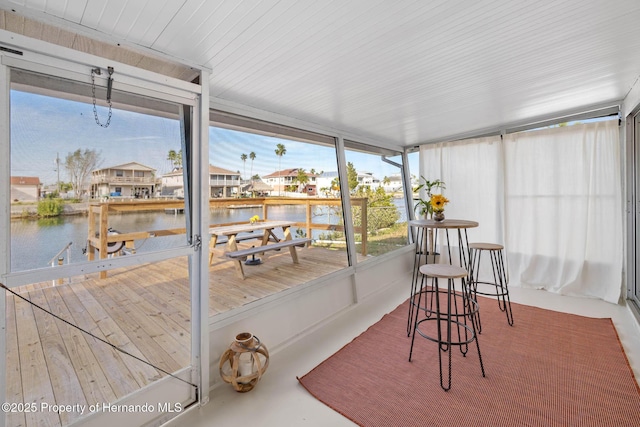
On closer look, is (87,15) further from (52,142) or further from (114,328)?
(114,328)

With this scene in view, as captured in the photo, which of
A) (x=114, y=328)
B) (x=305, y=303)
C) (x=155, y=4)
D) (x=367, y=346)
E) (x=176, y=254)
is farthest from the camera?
(x=305, y=303)

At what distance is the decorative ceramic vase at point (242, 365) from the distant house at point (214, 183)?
111 centimetres

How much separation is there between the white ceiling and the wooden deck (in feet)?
4.31

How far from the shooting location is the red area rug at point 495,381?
1691 mm

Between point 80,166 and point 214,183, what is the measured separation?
0.82 metres

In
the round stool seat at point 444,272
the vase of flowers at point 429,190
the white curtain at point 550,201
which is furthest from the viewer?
the vase of flowers at point 429,190

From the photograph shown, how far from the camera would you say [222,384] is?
2049mm

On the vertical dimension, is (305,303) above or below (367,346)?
above

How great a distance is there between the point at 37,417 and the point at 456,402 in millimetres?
2298

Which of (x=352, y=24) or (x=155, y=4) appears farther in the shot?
(x=352, y=24)

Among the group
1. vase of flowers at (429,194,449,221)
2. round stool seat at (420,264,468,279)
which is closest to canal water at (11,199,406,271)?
round stool seat at (420,264,468,279)

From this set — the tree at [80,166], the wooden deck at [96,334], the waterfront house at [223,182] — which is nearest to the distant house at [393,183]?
the waterfront house at [223,182]

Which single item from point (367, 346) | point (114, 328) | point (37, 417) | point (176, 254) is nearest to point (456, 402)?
point (367, 346)

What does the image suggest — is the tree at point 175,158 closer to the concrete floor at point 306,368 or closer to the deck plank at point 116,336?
the deck plank at point 116,336
